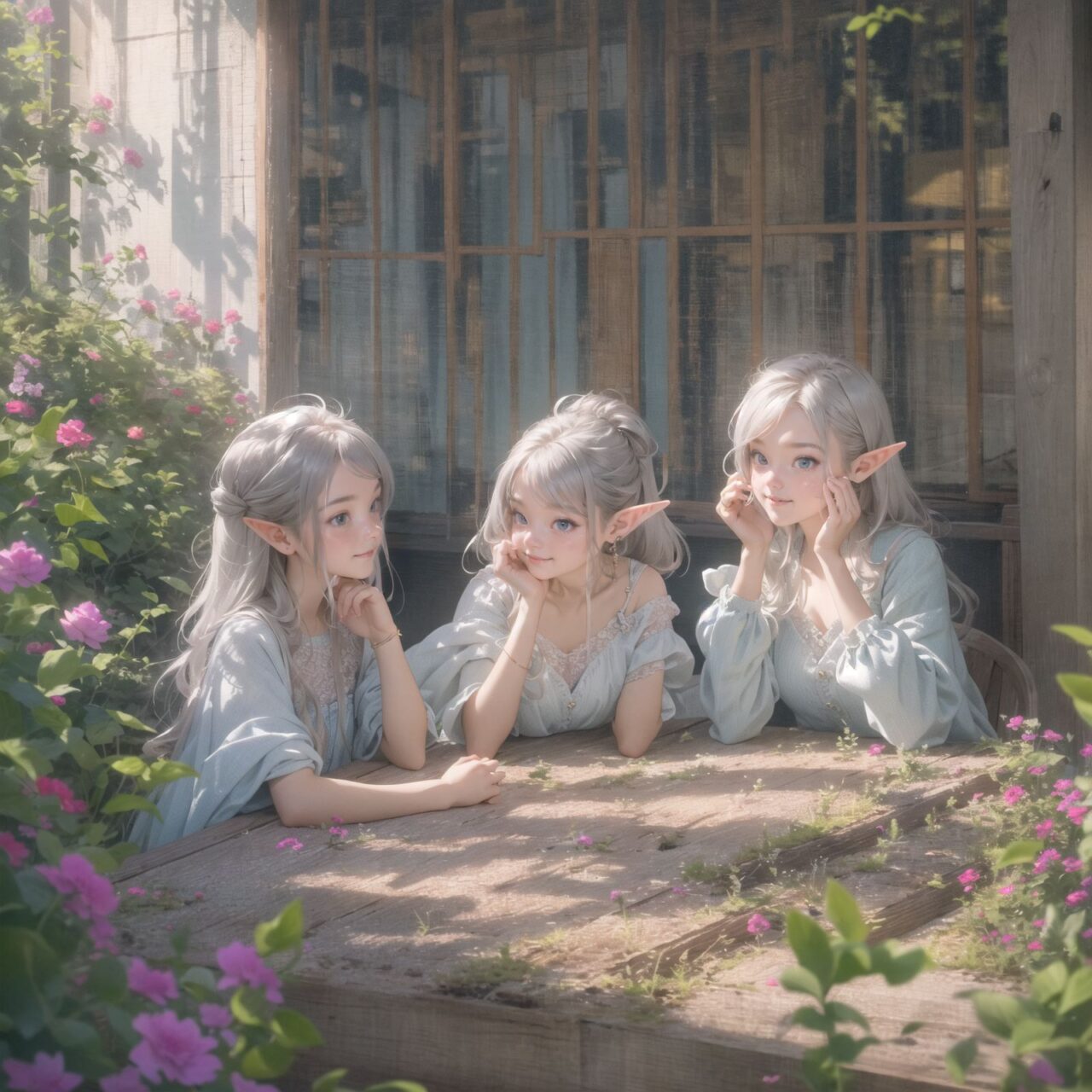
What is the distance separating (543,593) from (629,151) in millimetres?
1722

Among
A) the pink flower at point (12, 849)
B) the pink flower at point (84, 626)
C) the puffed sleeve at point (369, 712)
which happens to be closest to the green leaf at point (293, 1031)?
the pink flower at point (12, 849)

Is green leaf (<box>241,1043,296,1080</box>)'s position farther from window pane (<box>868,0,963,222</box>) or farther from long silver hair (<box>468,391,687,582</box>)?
window pane (<box>868,0,963,222</box>)

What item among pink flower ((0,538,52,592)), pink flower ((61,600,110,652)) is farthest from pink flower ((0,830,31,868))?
pink flower ((61,600,110,652))

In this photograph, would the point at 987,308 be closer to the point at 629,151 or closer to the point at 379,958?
the point at 629,151

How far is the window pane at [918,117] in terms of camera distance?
168 inches

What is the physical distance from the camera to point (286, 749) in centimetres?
312

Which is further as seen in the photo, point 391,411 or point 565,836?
point 391,411

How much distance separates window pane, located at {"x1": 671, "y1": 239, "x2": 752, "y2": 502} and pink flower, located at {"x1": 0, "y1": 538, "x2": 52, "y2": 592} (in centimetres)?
281

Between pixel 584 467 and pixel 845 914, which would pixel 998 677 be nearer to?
pixel 584 467

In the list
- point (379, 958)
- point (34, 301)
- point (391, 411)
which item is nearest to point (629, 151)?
point (391, 411)

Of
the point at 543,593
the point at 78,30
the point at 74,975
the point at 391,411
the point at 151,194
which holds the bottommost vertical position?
the point at 74,975

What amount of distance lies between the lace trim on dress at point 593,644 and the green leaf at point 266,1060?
2.18 m

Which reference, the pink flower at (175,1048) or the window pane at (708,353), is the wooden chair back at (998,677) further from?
the pink flower at (175,1048)

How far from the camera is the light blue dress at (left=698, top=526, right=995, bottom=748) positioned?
3529 millimetres
